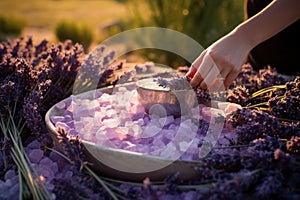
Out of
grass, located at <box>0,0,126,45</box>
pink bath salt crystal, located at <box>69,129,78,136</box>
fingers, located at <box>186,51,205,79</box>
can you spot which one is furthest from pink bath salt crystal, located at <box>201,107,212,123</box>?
grass, located at <box>0,0,126,45</box>

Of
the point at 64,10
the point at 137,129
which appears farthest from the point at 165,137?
the point at 64,10

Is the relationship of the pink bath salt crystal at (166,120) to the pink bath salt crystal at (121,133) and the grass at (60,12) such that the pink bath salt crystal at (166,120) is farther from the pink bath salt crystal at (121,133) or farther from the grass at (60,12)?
the grass at (60,12)

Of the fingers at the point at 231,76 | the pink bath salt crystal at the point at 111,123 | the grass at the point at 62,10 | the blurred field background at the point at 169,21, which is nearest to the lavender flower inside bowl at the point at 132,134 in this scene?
the pink bath salt crystal at the point at 111,123

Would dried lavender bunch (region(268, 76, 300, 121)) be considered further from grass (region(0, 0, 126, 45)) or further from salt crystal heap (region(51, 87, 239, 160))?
grass (region(0, 0, 126, 45))

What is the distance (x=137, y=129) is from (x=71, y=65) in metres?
0.49

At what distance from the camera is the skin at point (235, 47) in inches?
39.7

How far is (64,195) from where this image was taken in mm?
781

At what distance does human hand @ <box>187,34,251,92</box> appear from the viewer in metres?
1.00

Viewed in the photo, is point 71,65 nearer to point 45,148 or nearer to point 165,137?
point 45,148

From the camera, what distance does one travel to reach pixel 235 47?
1.03 metres

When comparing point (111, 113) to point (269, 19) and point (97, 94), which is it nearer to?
point (97, 94)

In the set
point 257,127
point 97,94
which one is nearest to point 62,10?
point 97,94

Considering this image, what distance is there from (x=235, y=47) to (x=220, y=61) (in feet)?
0.19

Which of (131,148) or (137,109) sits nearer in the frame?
(131,148)
